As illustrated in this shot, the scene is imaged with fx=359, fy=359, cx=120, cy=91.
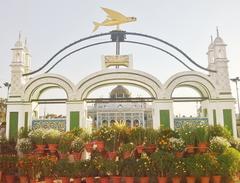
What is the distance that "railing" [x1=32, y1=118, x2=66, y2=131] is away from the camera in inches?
658

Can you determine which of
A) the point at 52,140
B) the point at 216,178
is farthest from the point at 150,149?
the point at 52,140

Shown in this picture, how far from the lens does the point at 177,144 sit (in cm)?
1134

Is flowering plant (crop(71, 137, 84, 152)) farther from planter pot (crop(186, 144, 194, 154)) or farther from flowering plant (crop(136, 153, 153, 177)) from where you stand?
planter pot (crop(186, 144, 194, 154))

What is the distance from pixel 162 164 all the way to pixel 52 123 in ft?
26.1

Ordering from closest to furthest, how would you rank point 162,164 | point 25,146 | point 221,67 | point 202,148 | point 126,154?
point 162,164 → point 126,154 → point 202,148 → point 25,146 → point 221,67

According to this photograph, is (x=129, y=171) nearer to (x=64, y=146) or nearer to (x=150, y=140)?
(x=150, y=140)

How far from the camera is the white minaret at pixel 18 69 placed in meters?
17.0

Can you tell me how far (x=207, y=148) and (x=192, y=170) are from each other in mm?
1726

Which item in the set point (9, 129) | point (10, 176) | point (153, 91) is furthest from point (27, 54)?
point (10, 176)

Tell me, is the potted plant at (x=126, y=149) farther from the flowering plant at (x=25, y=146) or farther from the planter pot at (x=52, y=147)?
the flowering plant at (x=25, y=146)

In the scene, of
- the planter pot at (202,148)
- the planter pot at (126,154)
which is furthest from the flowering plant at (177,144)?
the planter pot at (126,154)

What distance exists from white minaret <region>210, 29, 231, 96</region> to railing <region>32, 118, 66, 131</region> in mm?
7501

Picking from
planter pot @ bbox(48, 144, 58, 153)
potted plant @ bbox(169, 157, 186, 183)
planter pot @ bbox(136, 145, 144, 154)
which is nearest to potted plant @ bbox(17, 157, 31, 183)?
planter pot @ bbox(48, 144, 58, 153)

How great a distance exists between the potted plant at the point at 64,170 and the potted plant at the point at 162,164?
2.46m
